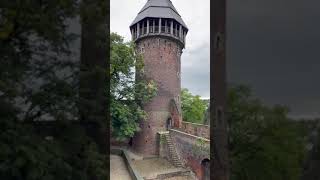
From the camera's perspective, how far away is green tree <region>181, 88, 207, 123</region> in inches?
808

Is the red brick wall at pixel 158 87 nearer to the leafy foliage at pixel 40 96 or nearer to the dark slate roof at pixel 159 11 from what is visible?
the dark slate roof at pixel 159 11

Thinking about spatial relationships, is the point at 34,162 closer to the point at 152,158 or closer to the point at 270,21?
the point at 270,21

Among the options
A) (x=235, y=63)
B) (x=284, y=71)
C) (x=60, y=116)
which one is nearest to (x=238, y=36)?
(x=235, y=63)

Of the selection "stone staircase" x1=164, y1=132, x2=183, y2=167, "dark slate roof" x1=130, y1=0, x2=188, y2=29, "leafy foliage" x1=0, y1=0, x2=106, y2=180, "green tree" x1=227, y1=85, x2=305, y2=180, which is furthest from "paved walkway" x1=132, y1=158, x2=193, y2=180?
"leafy foliage" x1=0, y1=0, x2=106, y2=180

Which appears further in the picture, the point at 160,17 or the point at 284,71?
the point at 160,17

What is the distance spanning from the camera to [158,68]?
1585 cm

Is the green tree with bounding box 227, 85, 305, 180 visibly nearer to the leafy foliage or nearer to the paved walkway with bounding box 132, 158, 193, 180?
the leafy foliage

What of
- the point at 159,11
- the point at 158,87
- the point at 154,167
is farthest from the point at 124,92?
the point at 159,11

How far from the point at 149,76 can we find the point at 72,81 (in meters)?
13.4

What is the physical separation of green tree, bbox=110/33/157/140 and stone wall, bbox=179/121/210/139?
7.85 feet

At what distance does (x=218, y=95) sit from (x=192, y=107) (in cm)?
1786

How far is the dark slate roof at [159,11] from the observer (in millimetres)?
16328

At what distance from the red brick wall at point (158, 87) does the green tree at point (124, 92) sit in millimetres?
2147

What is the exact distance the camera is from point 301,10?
7.51 feet
